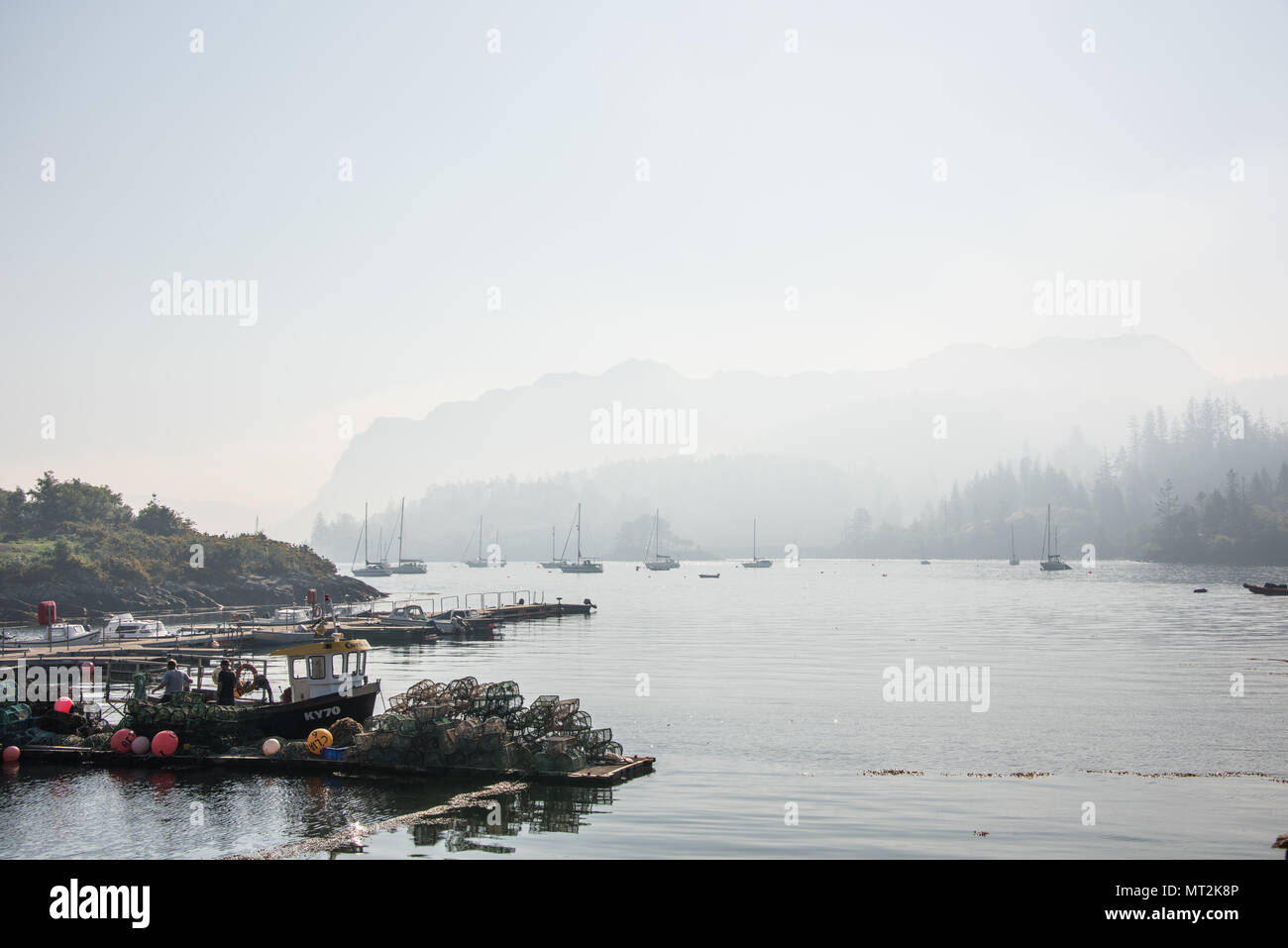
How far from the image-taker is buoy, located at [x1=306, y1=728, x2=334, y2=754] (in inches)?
1229

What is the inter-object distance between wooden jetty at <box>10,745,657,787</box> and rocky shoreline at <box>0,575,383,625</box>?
252 feet

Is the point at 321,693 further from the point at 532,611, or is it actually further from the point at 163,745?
the point at 532,611

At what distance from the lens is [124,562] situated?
130875mm

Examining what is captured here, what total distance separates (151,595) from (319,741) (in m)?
109

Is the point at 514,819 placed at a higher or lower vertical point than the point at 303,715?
lower

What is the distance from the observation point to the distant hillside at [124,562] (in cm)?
11950

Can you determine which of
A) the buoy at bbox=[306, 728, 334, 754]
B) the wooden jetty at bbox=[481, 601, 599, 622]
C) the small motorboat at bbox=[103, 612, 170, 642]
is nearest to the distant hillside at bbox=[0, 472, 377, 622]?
the small motorboat at bbox=[103, 612, 170, 642]

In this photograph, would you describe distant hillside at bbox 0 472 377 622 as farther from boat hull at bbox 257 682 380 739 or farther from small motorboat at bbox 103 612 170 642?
boat hull at bbox 257 682 380 739

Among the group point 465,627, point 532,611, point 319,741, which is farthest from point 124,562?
point 319,741

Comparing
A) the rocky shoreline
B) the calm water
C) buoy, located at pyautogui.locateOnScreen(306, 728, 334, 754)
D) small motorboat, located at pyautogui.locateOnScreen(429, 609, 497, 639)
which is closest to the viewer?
the calm water

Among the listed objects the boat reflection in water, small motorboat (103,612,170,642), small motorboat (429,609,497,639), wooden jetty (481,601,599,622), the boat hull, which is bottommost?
wooden jetty (481,601,599,622)

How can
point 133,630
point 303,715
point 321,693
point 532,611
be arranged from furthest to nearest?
point 532,611 < point 133,630 < point 321,693 < point 303,715

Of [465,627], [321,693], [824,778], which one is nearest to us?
[824,778]
